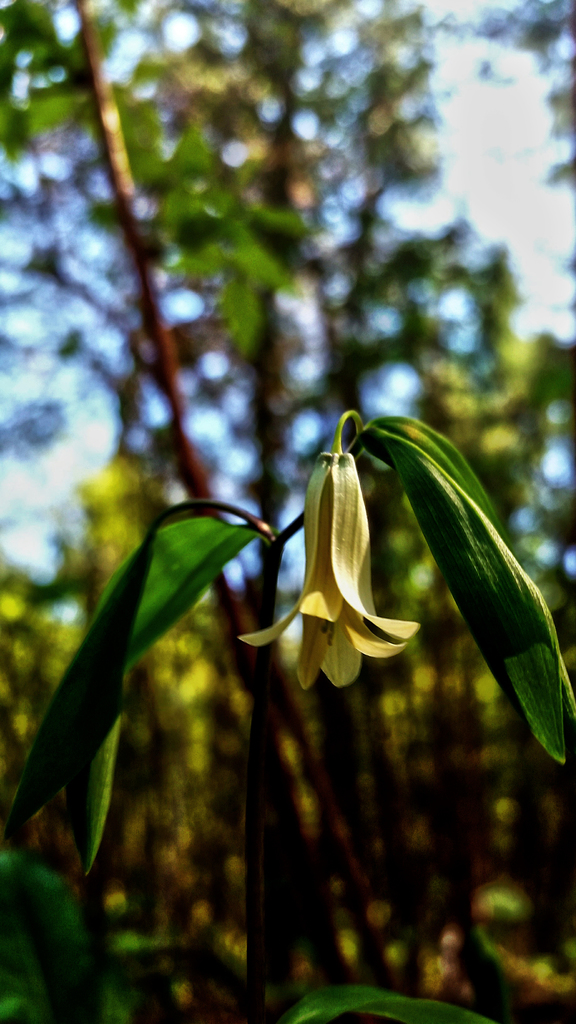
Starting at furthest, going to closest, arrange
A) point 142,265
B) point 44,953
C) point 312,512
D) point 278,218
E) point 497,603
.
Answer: point 278,218, point 142,265, point 44,953, point 312,512, point 497,603

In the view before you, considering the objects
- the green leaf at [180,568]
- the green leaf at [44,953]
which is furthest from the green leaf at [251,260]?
the green leaf at [44,953]

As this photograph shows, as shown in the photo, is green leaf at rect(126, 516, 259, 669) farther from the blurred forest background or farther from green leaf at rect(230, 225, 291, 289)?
green leaf at rect(230, 225, 291, 289)

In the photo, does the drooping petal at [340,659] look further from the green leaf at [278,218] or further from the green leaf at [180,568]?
the green leaf at [278,218]

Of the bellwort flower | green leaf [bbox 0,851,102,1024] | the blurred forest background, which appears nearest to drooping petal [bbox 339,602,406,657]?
the bellwort flower

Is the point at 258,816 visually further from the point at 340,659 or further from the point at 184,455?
the point at 184,455

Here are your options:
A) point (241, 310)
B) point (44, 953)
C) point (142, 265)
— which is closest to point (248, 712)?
point (44, 953)

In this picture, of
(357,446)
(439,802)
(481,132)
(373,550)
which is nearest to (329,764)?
(439,802)

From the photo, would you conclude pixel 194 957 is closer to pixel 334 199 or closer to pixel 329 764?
pixel 329 764
